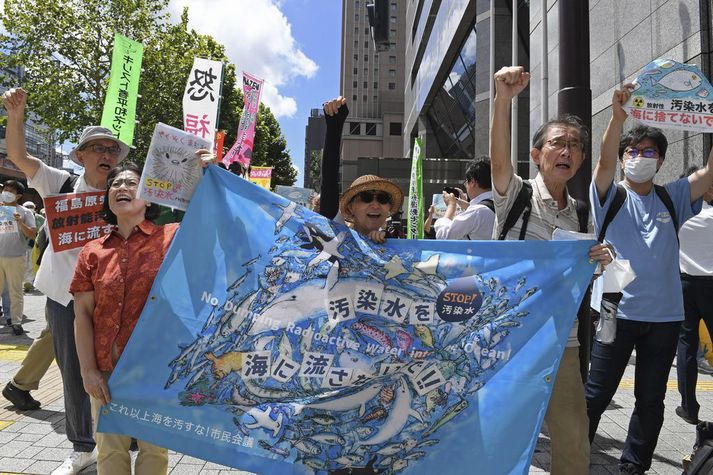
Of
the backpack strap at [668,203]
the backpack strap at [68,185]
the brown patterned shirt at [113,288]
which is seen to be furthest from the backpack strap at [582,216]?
the backpack strap at [68,185]

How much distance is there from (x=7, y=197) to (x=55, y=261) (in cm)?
502

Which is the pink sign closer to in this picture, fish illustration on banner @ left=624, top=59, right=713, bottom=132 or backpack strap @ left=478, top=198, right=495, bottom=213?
backpack strap @ left=478, top=198, right=495, bottom=213

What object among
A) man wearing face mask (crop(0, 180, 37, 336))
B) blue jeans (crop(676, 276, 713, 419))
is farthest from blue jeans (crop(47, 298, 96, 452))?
man wearing face mask (crop(0, 180, 37, 336))

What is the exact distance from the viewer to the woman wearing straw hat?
2.48 meters

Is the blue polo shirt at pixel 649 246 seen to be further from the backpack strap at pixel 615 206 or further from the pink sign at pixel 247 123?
the pink sign at pixel 247 123

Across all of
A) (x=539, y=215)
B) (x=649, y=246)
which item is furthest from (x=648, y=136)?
(x=539, y=215)

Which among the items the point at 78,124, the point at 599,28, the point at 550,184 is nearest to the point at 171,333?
the point at 550,184

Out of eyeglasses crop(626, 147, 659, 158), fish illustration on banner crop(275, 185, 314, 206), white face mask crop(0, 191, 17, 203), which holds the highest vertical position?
fish illustration on banner crop(275, 185, 314, 206)

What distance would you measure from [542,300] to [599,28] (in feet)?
26.5

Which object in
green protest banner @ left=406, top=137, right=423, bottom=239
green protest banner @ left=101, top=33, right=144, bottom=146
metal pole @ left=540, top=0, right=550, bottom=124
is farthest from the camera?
metal pole @ left=540, top=0, right=550, bottom=124

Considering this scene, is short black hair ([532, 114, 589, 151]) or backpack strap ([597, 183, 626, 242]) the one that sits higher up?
short black hair ([532, 114, 589, 151])

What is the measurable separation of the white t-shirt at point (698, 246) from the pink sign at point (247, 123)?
7032 millimetres

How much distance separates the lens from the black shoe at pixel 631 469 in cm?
289

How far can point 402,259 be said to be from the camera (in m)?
2.29
